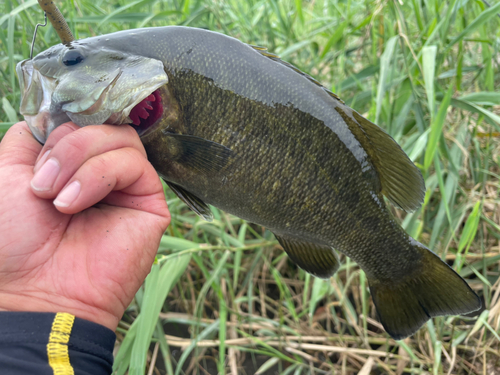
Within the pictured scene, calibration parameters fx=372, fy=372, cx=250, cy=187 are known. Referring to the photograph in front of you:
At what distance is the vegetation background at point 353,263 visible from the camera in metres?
1.62

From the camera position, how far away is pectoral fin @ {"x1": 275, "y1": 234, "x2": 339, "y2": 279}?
1.23 metres

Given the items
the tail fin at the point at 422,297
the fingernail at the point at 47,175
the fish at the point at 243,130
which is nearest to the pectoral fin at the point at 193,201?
the fish at the point at 243,130

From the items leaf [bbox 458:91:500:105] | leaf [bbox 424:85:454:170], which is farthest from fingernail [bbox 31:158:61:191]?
leaf [bbox 458:91:500:105]

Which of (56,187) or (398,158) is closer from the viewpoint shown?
(56,187)

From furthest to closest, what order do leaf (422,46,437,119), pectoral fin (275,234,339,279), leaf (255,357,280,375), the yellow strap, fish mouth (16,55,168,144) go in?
leaf (255,357,280,375) → leaf (422,46,437,119) → pectoral fin (275,234,339,279) → fish mouth (16,55,168,144) → the yellow strap

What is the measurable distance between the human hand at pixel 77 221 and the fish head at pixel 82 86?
59 mm

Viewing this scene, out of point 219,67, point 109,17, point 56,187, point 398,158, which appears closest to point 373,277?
point 398,158

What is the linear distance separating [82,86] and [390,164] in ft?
3.02

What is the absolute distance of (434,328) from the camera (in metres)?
1.74

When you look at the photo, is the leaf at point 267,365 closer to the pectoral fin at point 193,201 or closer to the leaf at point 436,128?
the pectoral fin at point 193,201

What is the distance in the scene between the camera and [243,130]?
3.41 feet

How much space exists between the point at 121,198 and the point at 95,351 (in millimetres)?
391

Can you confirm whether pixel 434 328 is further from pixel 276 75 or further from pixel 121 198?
pixel 121 198

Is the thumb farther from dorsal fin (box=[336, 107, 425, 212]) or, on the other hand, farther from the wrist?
dorsal fin (box=[336, 107, 425, 212])
